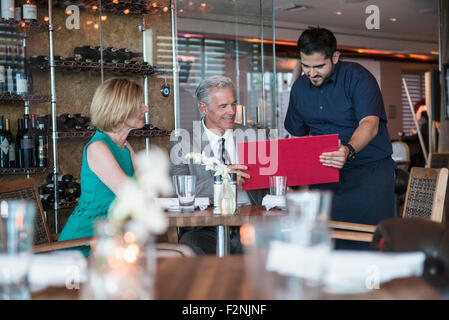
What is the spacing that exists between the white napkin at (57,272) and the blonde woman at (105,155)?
1215mm

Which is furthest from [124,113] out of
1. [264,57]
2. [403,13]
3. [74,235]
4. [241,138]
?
[403,13]

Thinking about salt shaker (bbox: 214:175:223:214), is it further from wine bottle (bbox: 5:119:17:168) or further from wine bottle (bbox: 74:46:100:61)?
wine bottle (bbox: 74:46:100:61)

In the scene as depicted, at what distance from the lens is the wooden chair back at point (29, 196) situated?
8.19 feet

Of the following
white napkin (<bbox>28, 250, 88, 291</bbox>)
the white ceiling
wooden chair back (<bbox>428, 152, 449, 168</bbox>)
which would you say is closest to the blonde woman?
white napkin (<bbox>28, 250, 88, 291</bbox>)

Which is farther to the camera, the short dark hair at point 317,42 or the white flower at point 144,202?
the short dark hair at point 317,42

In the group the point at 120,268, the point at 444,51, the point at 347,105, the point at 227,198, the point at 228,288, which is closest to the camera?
the point at 120,268

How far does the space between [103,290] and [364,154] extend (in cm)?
227

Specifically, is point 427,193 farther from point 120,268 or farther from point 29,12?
point 29,12

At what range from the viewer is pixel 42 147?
4.38 meters

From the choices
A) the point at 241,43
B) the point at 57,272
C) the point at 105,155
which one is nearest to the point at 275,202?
the point at 105,155

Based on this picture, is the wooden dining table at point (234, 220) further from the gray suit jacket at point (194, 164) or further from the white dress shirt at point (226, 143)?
the white dress shirt at point (226, 143)

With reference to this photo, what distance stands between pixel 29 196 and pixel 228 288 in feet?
6.01

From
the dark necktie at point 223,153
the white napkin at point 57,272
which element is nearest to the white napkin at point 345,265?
the white napkin at point 57,272
